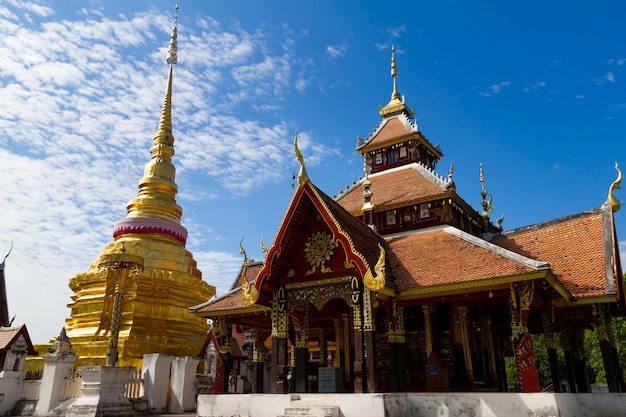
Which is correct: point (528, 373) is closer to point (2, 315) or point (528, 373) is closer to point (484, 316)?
point (484, 316)

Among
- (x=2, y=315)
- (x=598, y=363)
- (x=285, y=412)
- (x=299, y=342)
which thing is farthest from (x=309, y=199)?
(x=598, y=363)

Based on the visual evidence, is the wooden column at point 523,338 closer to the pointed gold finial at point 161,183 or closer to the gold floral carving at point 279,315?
the gold floral carving at point 279,315

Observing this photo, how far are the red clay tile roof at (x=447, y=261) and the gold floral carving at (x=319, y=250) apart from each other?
1930 millimetres

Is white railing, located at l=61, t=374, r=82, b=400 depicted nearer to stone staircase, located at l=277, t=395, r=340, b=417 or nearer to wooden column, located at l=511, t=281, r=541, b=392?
stone staircase, located at l=277, t=395, r=340, b=417

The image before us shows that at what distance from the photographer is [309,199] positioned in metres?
14.0

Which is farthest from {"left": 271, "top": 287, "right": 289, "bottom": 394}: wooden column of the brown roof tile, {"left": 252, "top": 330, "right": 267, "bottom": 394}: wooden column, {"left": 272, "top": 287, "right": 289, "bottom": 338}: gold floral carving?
the brown roof tile

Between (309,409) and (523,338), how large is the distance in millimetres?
5359

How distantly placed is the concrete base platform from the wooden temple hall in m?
0.73

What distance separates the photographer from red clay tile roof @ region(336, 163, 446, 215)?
734 inches

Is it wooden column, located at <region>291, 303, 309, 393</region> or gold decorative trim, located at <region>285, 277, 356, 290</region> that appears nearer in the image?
gold decorative trim, located at <region>285, 277, 356, 290</region>

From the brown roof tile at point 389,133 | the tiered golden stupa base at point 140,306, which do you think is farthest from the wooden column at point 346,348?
the tiered golden stupa base at point 140,306

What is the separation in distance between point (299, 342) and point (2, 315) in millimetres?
20479

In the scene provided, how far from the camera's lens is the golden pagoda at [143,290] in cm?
2334

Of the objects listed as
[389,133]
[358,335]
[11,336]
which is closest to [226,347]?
[358,335]
